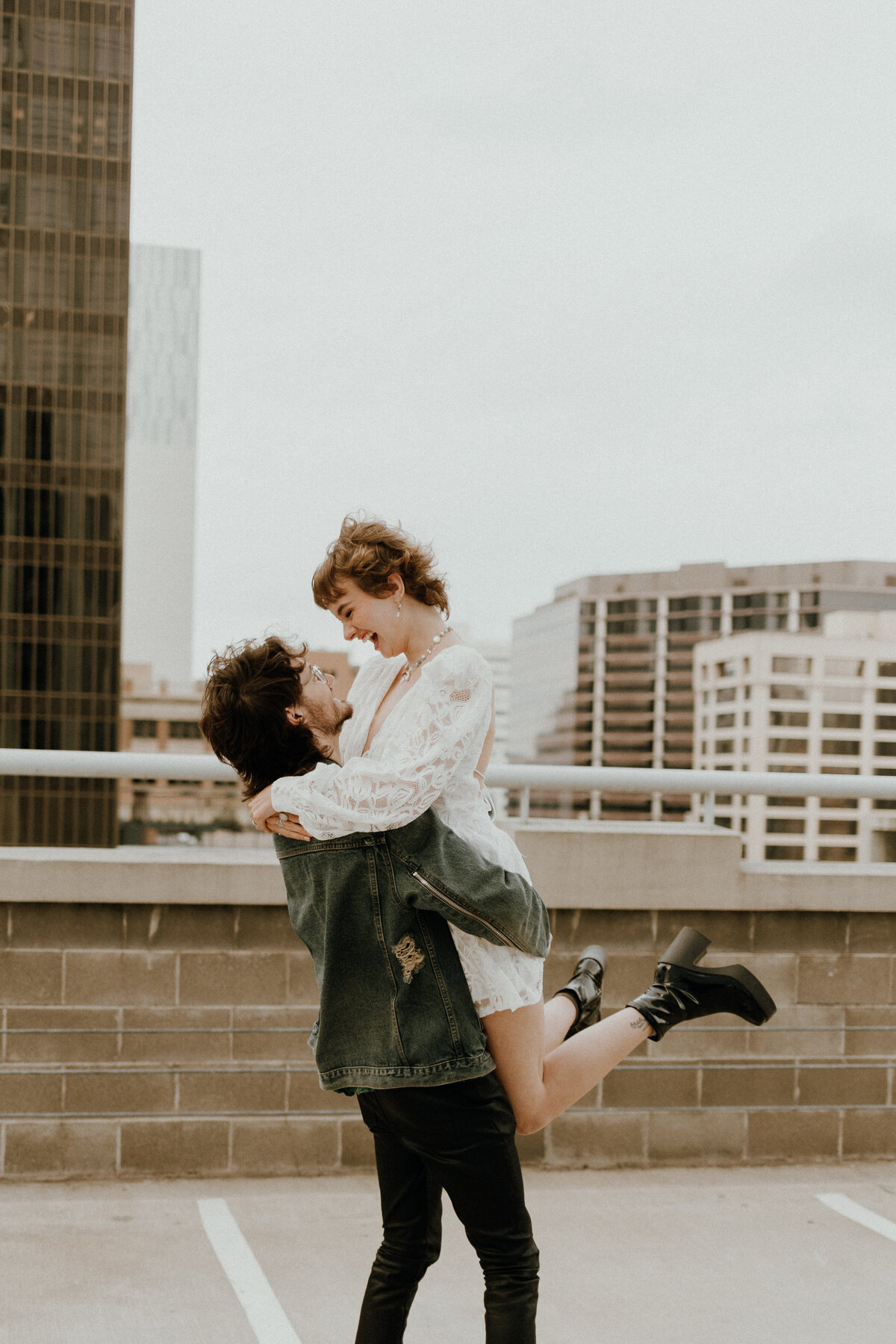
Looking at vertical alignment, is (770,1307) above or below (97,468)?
below

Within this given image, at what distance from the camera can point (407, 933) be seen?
2.06 metres

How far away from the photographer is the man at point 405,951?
2.04 meters

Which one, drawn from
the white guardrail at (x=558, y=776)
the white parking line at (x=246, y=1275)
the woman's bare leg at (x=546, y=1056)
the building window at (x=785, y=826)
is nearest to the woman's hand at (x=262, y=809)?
the woman's bare leg at (x=546, y=1056)

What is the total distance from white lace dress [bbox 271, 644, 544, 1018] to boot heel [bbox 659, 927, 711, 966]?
59cm

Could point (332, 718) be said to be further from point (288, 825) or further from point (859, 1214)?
point (859, 1214)

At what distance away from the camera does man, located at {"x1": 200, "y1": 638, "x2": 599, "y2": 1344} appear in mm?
2037

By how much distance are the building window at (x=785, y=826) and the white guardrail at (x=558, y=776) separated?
152m

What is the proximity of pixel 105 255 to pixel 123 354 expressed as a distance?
6.10 m

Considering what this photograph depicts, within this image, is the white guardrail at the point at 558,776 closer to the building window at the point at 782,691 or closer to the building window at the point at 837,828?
the building window at the point at 782,691

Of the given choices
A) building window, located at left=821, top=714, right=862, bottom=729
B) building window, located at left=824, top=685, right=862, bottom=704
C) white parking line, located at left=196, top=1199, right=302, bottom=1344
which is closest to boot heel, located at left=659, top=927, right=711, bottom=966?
white parking line, located at left=196, top=1199, right=302, bottom=1344

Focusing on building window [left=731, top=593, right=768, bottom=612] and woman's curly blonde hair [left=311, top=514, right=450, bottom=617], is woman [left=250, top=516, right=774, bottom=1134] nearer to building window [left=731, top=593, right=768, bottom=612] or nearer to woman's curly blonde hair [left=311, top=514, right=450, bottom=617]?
woman's curly blonde hair [left=311, top=514, right=450, bottom=617]

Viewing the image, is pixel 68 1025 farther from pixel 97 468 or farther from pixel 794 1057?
pixel 97 468

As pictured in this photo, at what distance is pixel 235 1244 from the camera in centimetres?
356

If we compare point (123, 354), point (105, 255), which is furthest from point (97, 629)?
point (105, 255)
